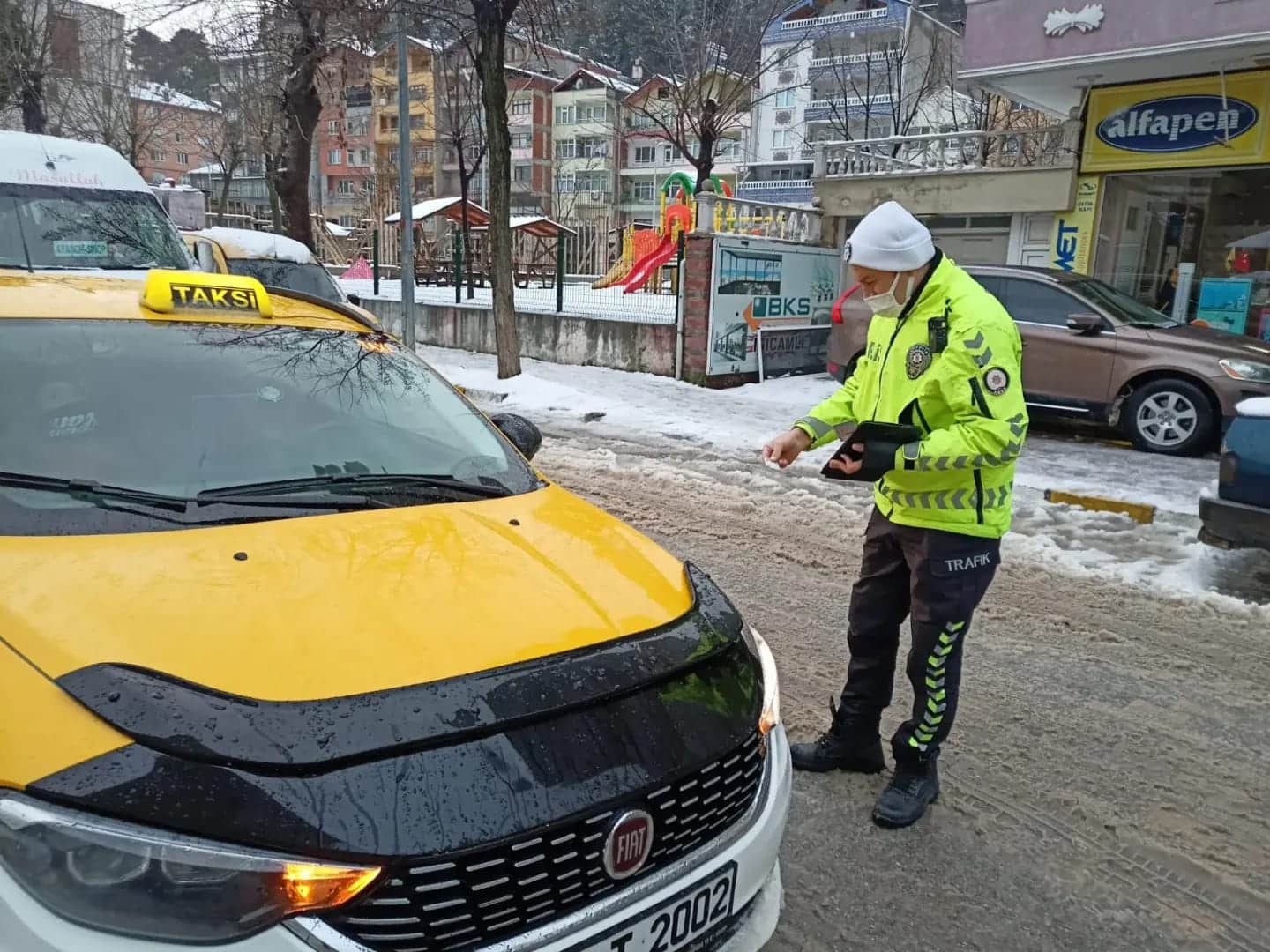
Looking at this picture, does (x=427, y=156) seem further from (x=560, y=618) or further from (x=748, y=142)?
(x=560, y=618)

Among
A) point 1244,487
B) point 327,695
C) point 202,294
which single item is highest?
point 202,294

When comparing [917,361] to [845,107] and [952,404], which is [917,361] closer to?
[952,404]

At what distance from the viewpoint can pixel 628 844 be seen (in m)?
1.72

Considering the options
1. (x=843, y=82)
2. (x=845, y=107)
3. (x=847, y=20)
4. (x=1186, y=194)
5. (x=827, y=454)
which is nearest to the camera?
(x=827, y=454)

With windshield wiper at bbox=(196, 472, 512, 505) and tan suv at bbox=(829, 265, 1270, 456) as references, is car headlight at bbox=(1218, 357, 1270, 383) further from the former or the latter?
windshield wiper at bbox=(196, 472, 512, 505)

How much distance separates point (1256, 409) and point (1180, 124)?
879cm

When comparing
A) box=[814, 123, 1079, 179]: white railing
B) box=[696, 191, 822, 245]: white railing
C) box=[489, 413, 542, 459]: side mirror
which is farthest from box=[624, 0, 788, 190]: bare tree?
box=[489, 413, 542, 459]: side mirror

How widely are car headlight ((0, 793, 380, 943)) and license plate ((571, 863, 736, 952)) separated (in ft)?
1.68

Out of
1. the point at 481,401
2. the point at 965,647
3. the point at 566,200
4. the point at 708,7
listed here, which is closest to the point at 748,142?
the point at 566,200

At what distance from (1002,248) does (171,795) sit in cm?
1437

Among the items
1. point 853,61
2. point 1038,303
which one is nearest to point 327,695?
point 1038,303

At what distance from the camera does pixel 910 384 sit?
2.90 metres

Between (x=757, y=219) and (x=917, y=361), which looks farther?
(x=757, y=219)

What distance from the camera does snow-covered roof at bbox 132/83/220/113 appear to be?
94.7 ft
